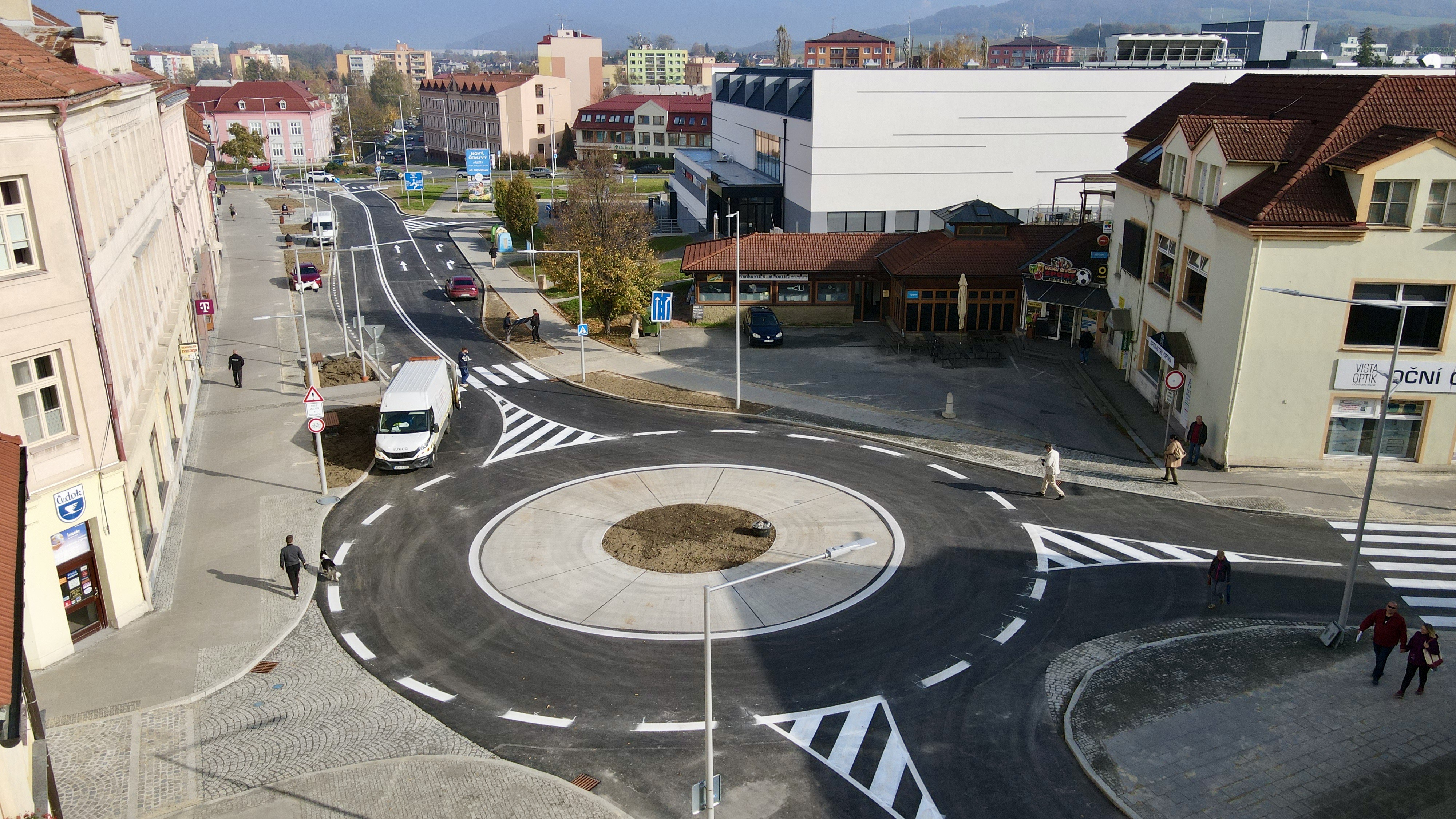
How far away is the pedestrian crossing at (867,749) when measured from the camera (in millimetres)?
15281

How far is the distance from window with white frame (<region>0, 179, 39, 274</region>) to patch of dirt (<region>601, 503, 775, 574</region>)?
44.8ft

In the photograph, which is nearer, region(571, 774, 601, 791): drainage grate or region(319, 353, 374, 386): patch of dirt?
region(571, 774, 601, 791): drainage grate

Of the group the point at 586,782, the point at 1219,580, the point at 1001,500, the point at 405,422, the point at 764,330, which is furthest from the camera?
the point at 764,330

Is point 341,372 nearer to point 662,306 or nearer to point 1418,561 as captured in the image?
point 662,306

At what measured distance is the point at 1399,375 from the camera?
27.9 m

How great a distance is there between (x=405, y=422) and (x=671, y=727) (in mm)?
16546

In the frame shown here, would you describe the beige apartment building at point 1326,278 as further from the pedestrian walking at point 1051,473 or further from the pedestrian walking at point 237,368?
the pedestrian walking at point 237,368

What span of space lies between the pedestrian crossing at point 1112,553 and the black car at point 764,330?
838 inches

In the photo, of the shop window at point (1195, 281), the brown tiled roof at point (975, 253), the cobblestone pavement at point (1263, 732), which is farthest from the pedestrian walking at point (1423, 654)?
the brown tiled roof at point (975, 253)

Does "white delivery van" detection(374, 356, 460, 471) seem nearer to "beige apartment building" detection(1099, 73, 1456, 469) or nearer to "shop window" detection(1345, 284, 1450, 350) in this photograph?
"beige apartment building" detection(1099, 73, 1456, 469)

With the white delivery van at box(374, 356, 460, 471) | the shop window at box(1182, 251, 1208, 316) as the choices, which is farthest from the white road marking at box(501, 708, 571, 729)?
the shop window at box(1182, 251, 1208, 316)

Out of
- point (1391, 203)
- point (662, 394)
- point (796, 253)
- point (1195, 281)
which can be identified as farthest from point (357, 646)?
point (796, 253)

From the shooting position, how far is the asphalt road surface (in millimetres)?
15992

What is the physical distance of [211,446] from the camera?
1257 inches
